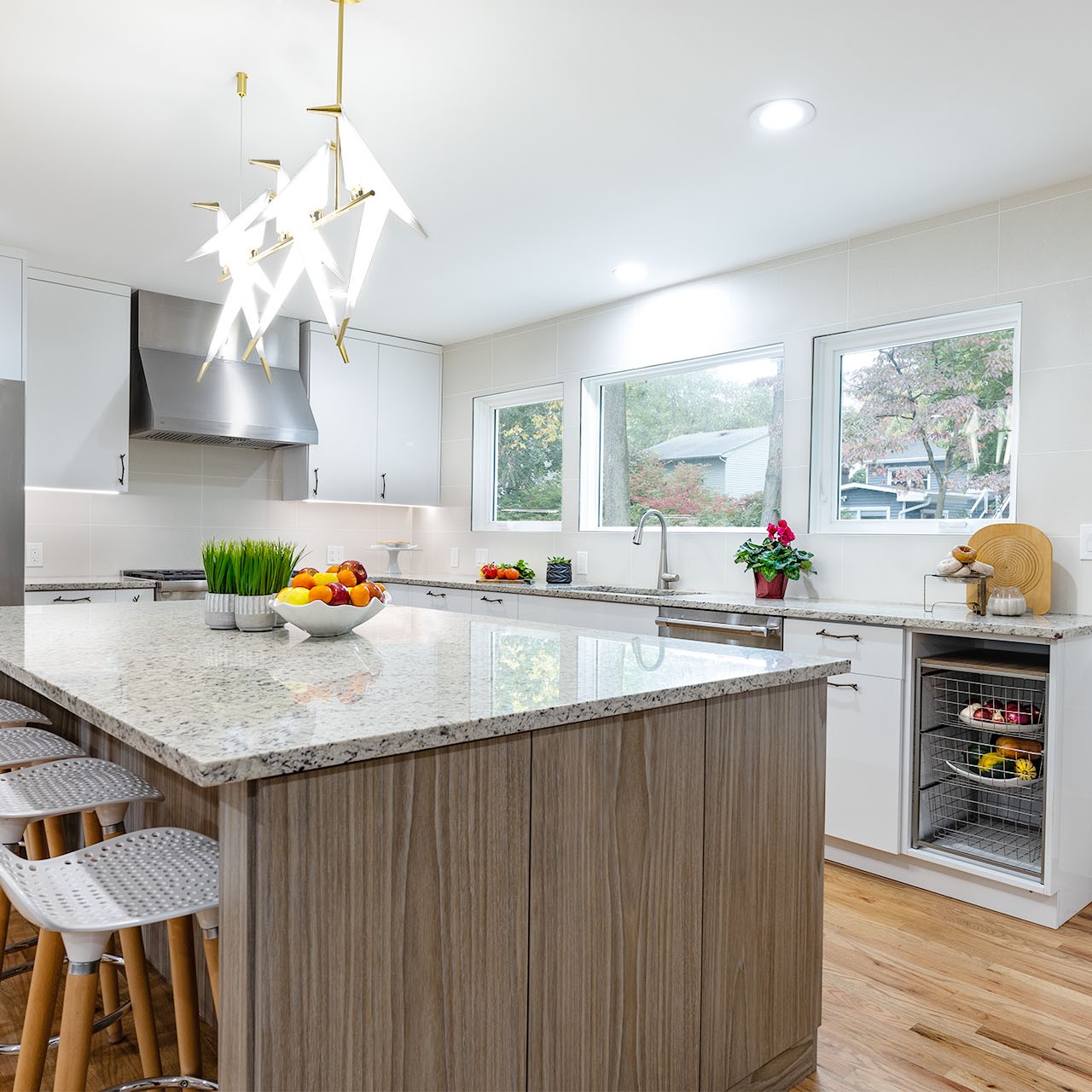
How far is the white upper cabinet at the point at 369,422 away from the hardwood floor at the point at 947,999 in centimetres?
348

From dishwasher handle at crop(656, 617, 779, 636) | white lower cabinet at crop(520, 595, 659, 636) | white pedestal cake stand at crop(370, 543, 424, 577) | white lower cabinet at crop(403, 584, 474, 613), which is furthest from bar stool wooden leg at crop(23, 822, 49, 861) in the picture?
white pedestal cake stand at crop(370, 543, 424, 577)

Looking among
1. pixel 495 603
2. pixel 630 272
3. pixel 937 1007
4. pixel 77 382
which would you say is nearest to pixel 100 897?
pixel 937 1007

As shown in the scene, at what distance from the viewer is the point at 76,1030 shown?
117 centimetres

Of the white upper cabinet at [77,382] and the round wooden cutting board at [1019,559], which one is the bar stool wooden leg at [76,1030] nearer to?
the round wooden cutting board at [1019,559]

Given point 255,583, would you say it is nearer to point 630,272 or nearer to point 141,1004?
point 141,1004

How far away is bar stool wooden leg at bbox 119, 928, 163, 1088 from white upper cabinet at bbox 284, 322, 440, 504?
3627 mm

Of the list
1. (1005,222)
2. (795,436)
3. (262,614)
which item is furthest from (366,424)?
(1005,222)

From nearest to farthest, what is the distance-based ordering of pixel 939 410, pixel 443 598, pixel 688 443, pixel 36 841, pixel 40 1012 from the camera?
pixel 40 1012 → pixel 36 841 → pixel 939 410 → pixel 688 443 → pixel 443 598

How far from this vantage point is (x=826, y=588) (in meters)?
3.58

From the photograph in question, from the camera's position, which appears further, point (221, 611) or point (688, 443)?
point (688, 443)

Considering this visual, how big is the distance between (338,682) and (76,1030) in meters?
0.59

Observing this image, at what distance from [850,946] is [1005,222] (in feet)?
8.14

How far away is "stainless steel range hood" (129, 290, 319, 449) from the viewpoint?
430 centimetres

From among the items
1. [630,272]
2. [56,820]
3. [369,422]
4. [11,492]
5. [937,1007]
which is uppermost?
[630,272]
